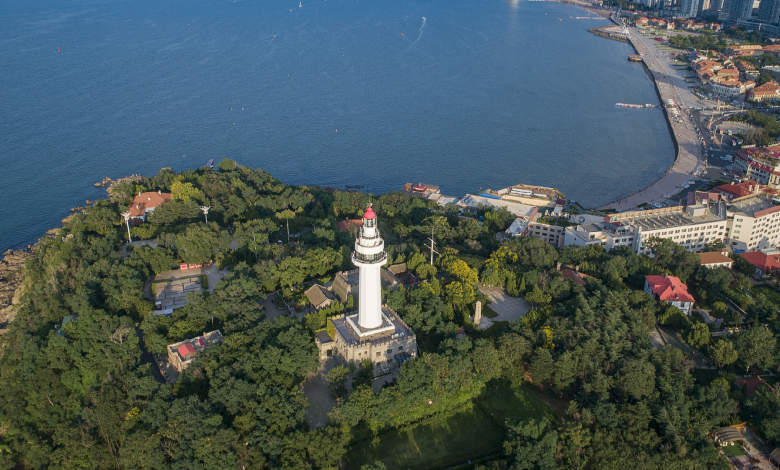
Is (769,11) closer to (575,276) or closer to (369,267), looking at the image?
(575,276)

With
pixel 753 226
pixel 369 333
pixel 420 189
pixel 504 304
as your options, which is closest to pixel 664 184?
pixel 753 226

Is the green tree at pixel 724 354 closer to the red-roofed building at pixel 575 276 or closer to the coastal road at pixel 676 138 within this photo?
the red-roofed building at pixel 575 276

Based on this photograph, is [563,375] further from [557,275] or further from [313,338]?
[313,338]

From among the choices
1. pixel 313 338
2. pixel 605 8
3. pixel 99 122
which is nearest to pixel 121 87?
pixel 99 122

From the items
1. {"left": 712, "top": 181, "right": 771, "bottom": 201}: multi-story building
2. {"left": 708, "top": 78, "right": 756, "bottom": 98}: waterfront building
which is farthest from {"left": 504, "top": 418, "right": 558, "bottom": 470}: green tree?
{"left": 708, "top": 78, "right": 756, "bottom": 98}: waterfront building

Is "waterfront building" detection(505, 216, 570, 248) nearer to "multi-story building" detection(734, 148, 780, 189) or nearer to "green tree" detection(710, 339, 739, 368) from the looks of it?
"green tree" detection(710, 339, 739, 368)

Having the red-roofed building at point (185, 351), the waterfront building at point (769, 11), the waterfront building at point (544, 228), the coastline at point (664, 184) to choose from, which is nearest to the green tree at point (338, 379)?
the red-roofed building at point (185, 351)
